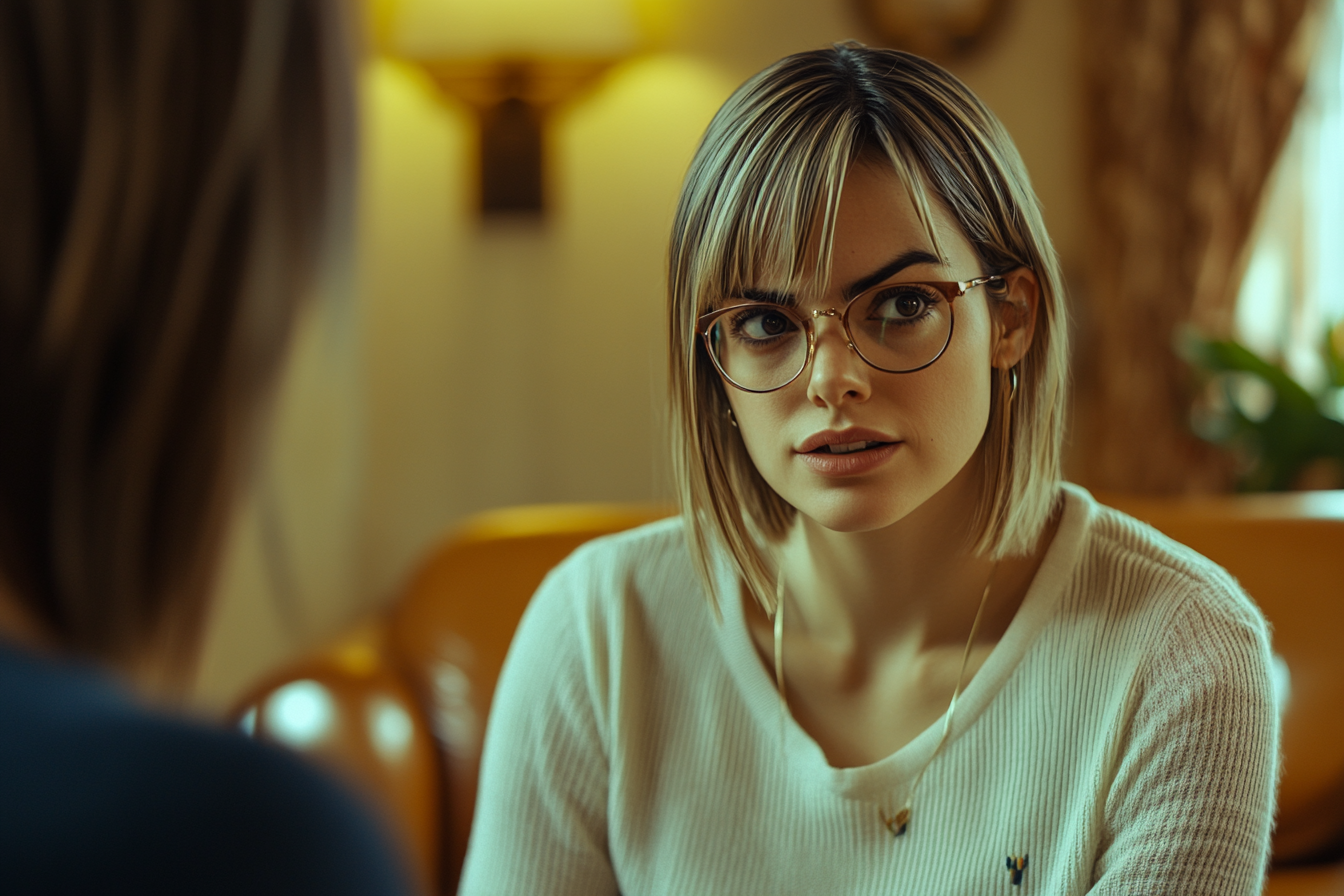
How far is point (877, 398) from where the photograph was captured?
1.92 ft

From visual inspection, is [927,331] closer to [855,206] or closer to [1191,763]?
[855,206]

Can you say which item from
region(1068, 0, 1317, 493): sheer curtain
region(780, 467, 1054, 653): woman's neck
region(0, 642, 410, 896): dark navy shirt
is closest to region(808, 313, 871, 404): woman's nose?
region(780, 467, 1054, 653): woman's neck

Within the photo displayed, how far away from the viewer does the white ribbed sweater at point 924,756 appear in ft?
1.98

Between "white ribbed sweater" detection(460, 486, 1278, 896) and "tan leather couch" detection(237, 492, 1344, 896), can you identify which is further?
"tan leather couch" detection(237, 492, 1344, 896)

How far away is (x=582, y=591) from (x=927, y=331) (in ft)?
1.12

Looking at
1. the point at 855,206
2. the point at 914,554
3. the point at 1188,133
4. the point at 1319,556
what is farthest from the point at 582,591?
the point at 1188,133

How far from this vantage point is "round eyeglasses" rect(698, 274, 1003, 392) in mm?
571

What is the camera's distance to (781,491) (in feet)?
2.09

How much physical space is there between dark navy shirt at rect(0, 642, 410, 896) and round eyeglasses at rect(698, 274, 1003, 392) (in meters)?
0.38

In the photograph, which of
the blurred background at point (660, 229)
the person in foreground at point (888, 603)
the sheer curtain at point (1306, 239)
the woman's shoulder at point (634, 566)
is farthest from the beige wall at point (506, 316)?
the person in foreground at point (888, 603)

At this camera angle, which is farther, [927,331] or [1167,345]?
[1167,345]

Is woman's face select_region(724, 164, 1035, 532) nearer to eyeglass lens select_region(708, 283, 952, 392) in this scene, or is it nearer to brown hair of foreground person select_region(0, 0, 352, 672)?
eyeglass lens select_region(708, 283, 952, 392)

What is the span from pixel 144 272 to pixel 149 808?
13 centimetres

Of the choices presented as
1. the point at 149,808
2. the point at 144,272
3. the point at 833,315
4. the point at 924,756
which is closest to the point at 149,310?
the point at 144,272
